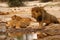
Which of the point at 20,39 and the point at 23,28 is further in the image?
the point at 23,28

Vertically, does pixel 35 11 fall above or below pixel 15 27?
above

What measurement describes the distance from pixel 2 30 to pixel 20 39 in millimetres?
1537

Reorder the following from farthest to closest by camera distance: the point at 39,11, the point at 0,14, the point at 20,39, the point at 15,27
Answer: the point at 0,14 → the point at 15,27 → the point at 39,11 → the point at 20,39

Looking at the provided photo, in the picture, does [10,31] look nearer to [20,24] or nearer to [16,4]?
[20,24]

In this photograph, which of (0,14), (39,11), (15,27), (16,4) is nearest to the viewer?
(39,11)

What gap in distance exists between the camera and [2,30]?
7.32 m

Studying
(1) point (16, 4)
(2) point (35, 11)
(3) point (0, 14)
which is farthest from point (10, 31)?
(1) point (16, 4)

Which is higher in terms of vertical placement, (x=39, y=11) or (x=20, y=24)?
(x=39, y=11)

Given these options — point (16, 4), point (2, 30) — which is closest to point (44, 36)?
point (2, 30)

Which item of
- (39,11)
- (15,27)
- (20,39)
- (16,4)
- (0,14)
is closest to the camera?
(20,39)

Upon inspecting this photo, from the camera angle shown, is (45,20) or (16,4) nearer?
(45,20)

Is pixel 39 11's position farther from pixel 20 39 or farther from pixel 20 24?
pixel 20 39

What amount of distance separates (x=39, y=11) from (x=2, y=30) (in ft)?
4.14

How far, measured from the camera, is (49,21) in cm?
755
